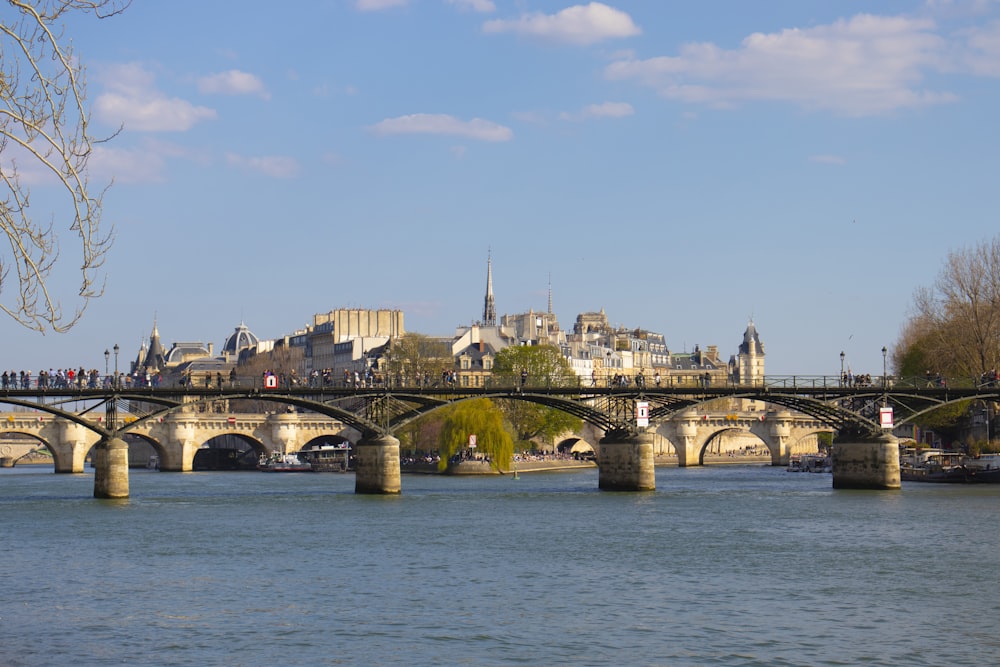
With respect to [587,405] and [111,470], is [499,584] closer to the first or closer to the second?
[111,470]

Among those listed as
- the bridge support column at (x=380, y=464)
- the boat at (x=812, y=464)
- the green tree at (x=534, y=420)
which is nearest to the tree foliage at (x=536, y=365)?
the green tree at (x=534, y=420)

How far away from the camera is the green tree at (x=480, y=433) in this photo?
10088 cm

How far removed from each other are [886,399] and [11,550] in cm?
4711

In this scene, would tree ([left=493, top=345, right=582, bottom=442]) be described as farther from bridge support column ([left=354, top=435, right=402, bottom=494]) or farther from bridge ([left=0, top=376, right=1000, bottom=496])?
bridge support column ([left=354, top=435, right=402, bottom=494])

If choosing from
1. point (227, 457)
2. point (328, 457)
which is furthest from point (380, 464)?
point (227, 457)

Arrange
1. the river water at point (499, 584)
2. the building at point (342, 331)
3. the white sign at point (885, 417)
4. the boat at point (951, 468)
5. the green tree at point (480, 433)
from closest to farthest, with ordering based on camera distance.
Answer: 1. the river water at point (499, 584)
2. the white sign at point (885, 417)
3. the boat at point (951, 468)
4. the green tree at point (480, 433)
5. the building at point (342, 331)

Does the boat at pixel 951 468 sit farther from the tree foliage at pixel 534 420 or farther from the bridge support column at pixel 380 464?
the bridge support column at pixel 380 464

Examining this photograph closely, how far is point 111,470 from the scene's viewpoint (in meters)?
67.1

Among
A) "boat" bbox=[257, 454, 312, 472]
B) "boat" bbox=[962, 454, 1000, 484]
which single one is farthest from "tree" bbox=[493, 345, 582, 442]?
"boat" bbox=[962, 454, 1000, 484]

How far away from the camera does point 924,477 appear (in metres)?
88.4

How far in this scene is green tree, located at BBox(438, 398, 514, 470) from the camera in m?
101

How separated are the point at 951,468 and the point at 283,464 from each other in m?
60.7

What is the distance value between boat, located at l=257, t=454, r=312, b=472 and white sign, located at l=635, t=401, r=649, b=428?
5751 cm

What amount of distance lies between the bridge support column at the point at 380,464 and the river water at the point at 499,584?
4519 mm
